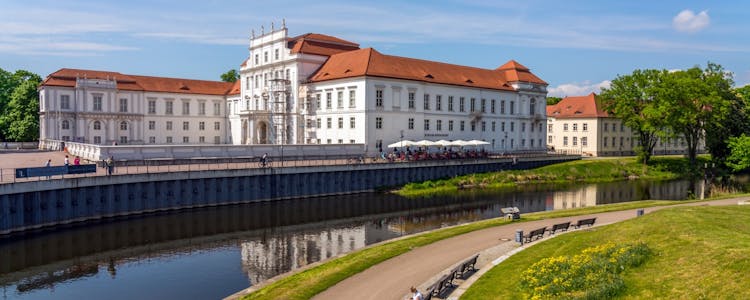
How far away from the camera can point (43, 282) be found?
1081 inches

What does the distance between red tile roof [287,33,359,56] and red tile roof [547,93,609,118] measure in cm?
A: 4441

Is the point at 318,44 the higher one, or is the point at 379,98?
the point at 318,44

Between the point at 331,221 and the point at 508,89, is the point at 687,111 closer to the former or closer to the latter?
the point at 508,89

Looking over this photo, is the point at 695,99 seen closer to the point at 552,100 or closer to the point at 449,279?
the point at 449,279

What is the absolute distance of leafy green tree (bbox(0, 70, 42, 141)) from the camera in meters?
92.1

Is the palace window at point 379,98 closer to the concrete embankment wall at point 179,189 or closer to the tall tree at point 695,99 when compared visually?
the concrete embankment wall at point 179,189

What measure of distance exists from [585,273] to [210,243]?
24.5m

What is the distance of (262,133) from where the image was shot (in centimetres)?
8562

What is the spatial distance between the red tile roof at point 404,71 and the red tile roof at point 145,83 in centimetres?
3274

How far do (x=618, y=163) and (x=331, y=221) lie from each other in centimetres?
5452

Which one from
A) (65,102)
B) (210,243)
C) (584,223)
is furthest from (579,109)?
(65,102)

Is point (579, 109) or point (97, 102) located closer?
point (97, 102)

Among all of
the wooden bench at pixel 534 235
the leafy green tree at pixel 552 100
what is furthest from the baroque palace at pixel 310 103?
the leafy green tree at pixel 552 100

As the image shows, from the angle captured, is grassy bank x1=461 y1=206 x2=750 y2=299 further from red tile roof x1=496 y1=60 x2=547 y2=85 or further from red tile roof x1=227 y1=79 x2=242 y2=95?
red tile roof x1=227 y1=79 x2=242 y2=95
